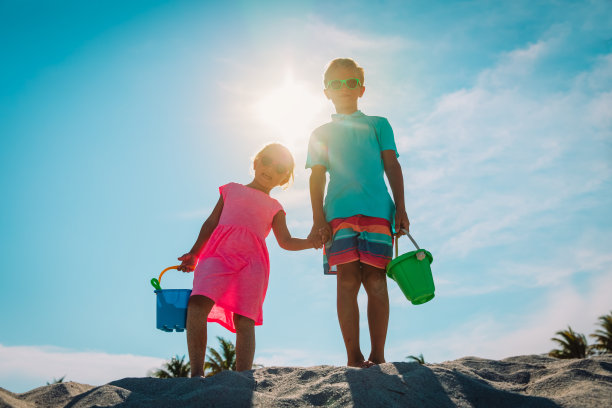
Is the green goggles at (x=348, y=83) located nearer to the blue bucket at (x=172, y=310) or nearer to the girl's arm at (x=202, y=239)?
the girl's arm at (x=202, y=239)

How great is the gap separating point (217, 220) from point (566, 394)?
2.94m

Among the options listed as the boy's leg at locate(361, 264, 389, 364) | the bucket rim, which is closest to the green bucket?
the bucket rim

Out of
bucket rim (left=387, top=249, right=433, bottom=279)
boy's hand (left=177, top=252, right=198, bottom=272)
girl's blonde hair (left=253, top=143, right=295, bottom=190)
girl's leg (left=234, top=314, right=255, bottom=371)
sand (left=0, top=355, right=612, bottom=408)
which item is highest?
girl's blonde hair (left=253, top=143, right=295, bottom=190)

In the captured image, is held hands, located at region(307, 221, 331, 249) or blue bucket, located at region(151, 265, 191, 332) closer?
blue bucket, located at region(151, 265, 191, 332)

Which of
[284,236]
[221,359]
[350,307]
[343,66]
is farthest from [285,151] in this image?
[221,359]

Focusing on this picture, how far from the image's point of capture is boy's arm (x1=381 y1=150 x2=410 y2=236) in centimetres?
372

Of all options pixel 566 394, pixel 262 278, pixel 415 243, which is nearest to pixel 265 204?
pixel 262 278

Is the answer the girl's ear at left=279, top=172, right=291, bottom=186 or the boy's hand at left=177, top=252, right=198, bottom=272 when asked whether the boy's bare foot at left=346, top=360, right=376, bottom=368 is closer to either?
the boy's hand at left=177, top=252, right=198, bottom=272

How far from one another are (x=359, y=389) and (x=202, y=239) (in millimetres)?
2243

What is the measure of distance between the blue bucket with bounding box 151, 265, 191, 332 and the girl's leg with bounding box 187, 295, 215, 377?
0.06 meters

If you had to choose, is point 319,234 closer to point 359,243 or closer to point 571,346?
point 359,243

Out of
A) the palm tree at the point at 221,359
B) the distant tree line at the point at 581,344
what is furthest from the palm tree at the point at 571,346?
the palm tree at the point at 221,359

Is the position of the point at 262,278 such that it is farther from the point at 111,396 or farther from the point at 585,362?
the point at 585,362

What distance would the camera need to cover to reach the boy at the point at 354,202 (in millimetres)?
3455
